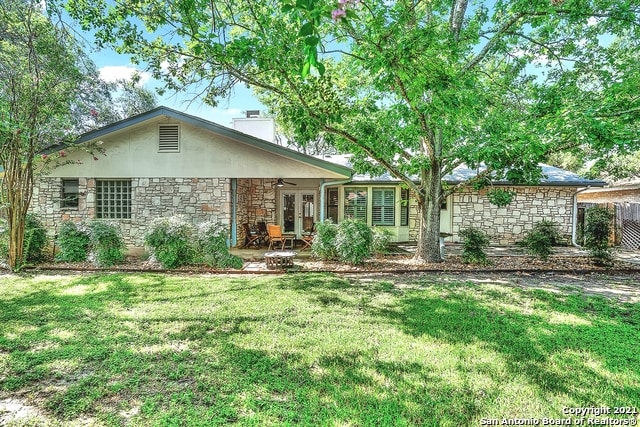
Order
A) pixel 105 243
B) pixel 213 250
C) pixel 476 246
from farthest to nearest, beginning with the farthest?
pixel 476 246
pixel 105 243
pixel 213 250

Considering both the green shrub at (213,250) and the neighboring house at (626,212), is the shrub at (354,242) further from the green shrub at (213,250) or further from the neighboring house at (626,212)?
the neighboring house at (626,212)

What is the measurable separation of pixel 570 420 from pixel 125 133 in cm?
1161

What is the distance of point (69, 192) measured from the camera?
10328 millimetres

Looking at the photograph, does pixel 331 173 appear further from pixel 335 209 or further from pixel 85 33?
pixel 85 33

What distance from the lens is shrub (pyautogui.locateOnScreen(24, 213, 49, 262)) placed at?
826cm

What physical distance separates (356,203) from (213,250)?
6.51m

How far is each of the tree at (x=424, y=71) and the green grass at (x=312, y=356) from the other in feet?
10.6

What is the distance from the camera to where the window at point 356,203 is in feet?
42.2

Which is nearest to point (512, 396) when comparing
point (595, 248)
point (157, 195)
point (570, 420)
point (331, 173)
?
point (570, 420)

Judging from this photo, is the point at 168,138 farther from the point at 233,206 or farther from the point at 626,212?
the point at 626,212

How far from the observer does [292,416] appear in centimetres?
246

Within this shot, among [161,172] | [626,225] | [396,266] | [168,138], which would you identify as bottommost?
[396,266]

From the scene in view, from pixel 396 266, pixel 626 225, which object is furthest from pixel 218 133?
pixel 626 225

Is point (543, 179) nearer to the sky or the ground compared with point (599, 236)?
nearer to the sky
